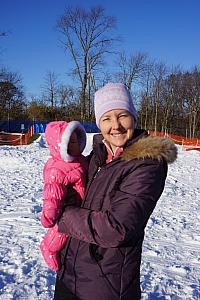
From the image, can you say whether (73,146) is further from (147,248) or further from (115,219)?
(147,248)

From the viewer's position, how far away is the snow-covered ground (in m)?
3.57

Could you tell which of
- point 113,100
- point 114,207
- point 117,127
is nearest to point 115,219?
Answer: point 114,207

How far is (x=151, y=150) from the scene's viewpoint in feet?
4.89

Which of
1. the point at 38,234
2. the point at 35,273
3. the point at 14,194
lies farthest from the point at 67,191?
the point at 14,194

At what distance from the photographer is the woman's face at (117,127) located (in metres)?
1.63

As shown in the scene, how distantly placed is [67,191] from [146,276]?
2.58m

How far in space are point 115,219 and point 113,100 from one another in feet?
1.97

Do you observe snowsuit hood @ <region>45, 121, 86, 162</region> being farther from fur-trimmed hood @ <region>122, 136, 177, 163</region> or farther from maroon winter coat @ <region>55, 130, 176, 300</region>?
fur-trimmed hood @ <region>122, 136, 177, 163</region>

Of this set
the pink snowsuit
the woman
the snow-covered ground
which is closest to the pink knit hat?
the woman

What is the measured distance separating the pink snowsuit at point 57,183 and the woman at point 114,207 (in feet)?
0.24

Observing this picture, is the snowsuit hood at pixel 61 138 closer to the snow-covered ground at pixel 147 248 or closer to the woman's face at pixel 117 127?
the woman's face at pixel 117 127

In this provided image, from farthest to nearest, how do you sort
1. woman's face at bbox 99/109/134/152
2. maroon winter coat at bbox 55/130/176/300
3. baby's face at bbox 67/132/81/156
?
baby's face at bbox 67/132/81/156, woman's face at bbox 99/109/134/152, maroon winter coat at bbox 55/130/176/300

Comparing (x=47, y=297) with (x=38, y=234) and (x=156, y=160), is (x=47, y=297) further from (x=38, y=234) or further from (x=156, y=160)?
(x=156, y=160)

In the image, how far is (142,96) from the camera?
53.2 meters
